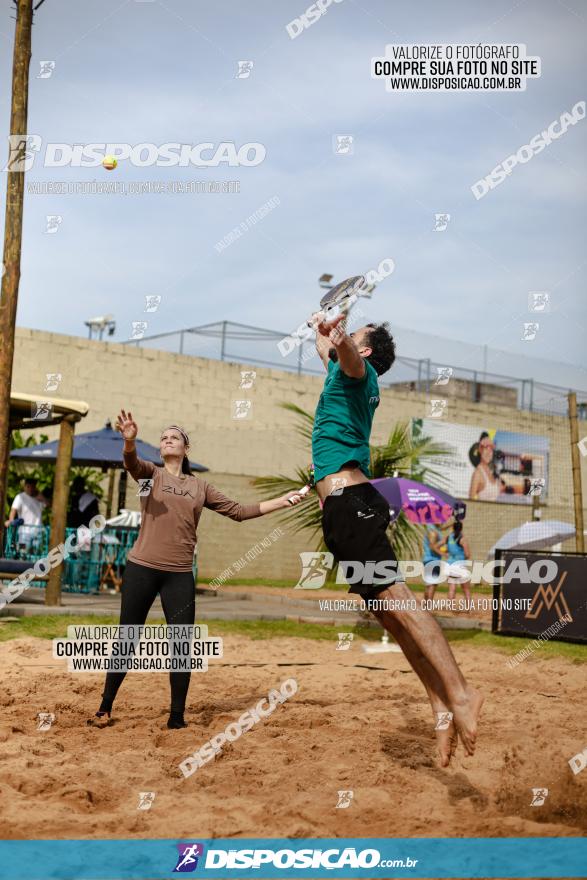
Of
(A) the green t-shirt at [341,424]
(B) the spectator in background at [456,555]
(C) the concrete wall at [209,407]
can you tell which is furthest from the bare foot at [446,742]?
(C) the concrete wall at [209,407]

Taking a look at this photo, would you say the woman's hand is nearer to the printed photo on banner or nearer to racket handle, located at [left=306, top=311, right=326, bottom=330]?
racket handle, located at [left=306, top=311, right=326, bottom=330]

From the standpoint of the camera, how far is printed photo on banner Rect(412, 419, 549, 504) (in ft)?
80.9

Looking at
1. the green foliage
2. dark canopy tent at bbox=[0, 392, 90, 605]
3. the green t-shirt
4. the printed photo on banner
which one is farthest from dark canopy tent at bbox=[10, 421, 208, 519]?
the green t-shirt

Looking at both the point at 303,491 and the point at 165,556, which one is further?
the point at 165,556

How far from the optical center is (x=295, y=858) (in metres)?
3.52

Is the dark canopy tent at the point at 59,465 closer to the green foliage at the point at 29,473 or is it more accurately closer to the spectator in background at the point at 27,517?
the spectator in background at the point at 27,517

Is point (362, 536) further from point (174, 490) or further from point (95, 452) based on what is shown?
point (95, 452)

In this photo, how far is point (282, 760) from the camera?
511cm

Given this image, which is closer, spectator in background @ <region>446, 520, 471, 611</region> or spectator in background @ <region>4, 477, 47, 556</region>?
spectator in background @ <region>446, 520, 471, 611</region>

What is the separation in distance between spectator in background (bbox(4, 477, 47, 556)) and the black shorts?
36.5ft

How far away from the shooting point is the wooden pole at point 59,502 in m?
12.0

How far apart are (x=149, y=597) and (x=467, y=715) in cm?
276

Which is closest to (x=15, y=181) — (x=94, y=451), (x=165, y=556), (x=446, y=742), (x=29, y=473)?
(x=165, y=556)

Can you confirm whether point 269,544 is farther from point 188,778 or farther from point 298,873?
point 298,873
